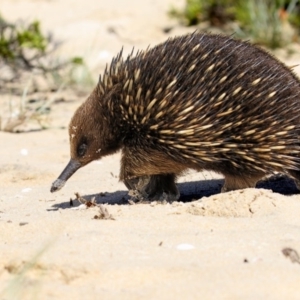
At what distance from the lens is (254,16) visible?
1105 centimetres

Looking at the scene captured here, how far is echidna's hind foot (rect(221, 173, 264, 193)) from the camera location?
5391 mm

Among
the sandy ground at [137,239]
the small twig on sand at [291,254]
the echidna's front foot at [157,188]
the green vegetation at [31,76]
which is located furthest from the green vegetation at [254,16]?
the small twig on sand at [291,254]

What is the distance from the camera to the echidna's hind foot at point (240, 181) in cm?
539

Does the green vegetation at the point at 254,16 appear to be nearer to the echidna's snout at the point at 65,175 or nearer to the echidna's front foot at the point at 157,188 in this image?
the echidna's front foot at the point at 157,188

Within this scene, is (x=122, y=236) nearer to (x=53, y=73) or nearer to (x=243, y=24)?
(x=53, y=73)

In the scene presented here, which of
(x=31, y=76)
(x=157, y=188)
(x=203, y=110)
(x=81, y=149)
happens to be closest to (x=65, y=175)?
(x=81, y=149)

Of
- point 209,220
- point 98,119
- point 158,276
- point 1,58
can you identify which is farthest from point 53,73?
point 158,276

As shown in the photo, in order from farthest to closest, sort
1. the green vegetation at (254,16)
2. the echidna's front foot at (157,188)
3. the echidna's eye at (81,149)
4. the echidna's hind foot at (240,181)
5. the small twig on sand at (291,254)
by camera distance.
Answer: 1. the green vegetation at (254,16)
2. the echidna's front foot at (157,188)
3. the echidna's eye at (81,149)
4. the echidna's hind foot at (240,181)
5. the small twig on sand at (291,254)

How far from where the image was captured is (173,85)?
5180 millimetres

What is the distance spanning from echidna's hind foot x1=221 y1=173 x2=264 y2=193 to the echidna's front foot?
16.1 inches

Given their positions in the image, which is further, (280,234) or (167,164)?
(167,164)

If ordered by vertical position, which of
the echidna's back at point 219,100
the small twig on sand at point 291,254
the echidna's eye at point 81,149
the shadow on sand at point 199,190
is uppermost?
the echidna's back at point 219,100

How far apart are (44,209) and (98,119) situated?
70 centimetres

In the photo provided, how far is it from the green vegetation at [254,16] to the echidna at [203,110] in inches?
213
